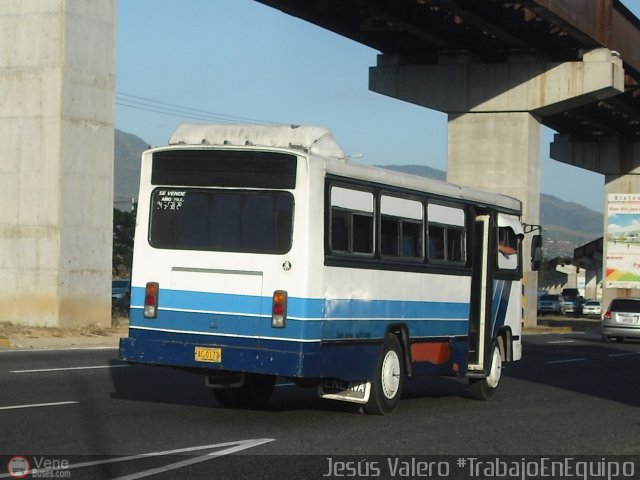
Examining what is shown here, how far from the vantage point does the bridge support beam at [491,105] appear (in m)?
45.7

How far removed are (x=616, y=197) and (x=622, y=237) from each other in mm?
1982

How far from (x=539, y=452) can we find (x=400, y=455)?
147 cm

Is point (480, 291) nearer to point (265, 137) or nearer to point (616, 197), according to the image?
point (265, 137)

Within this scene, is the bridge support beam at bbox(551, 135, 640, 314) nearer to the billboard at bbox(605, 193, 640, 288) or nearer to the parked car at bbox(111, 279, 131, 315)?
the billboard at bbox(605, 193, 640, 288)

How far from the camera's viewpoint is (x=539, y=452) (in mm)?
12211

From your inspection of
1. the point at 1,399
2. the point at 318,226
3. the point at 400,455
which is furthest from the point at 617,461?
the point at 1,399

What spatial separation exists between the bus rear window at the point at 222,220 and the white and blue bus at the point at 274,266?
0.04 feet

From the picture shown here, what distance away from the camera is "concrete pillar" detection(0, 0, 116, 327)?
29.1 m

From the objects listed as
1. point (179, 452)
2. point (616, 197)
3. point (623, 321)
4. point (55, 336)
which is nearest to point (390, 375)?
point (179, 452)

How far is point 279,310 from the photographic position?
542 inches

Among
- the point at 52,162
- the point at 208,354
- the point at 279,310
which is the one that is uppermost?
the point at 52,162

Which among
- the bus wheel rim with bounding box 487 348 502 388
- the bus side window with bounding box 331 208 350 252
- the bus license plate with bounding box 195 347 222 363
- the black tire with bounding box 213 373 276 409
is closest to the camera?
the bus license plate with bounding box 195 347 222 363

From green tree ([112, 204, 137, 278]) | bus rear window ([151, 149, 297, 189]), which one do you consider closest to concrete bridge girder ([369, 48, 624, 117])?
bus rear window ([151, 149, 297, 189])

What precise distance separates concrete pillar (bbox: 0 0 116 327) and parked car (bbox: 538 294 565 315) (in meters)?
60.3
